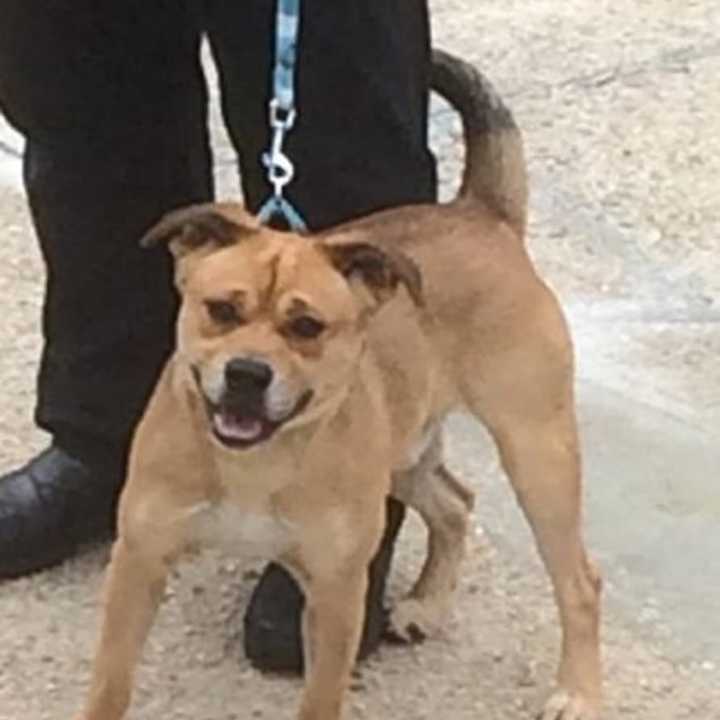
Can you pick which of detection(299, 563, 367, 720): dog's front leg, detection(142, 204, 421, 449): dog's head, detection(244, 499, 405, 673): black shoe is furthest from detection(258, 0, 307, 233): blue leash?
detection(244, 499, 405, 673): black shoe

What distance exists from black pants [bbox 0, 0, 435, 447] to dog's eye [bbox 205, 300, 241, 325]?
556 mm

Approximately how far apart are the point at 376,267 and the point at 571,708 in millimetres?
874

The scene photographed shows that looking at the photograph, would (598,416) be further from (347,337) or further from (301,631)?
(347,337)

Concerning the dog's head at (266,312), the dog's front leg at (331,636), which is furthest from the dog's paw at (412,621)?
the dog's head at (266,312)

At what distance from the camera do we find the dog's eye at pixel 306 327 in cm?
295

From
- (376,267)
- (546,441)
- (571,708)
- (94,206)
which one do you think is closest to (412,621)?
(571,708)

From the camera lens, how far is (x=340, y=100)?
11.2ft

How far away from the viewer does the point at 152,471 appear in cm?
320

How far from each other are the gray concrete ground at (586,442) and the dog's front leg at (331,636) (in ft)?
1.01

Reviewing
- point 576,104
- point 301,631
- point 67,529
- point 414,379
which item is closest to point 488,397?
point 414,379

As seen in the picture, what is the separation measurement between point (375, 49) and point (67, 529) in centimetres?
100

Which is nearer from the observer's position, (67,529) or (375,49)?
(375,49)

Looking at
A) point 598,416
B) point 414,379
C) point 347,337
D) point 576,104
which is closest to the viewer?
point 347,337

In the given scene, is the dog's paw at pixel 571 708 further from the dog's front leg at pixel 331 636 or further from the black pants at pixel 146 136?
the black pants at pixel 146 136
